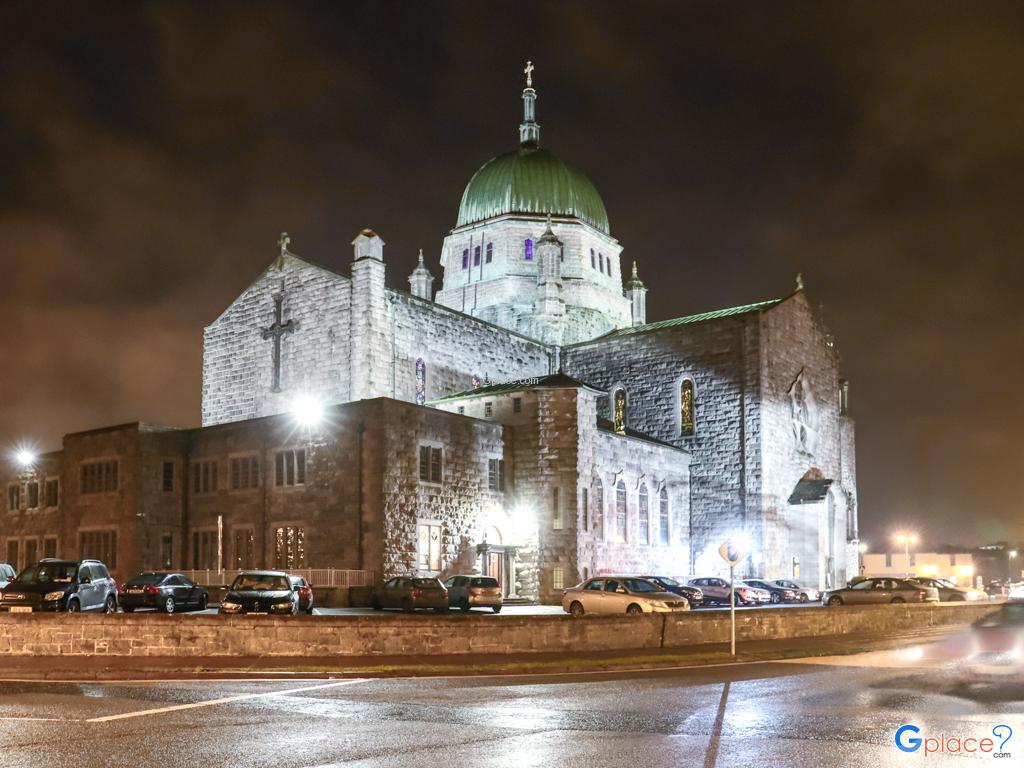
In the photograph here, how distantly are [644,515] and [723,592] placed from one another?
8677 millimetres

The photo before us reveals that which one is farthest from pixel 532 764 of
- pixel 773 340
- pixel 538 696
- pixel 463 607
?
pixel 773 340

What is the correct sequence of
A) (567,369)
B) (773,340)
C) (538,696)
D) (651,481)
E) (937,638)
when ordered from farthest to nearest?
(567,369), (773,340), (651,481), (937,638), (538,696)

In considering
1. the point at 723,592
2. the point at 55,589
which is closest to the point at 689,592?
the point at 723,592

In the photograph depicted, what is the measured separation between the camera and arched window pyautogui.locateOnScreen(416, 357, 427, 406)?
48.3 meters

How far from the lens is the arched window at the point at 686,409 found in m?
52.3

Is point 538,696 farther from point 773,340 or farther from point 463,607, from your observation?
point 773,340

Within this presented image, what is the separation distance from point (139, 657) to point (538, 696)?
310 inches

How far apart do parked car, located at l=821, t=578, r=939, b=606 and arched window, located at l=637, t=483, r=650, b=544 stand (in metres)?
9.77

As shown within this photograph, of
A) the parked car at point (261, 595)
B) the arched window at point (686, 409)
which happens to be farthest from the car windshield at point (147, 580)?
the arched window at point (686, 409)

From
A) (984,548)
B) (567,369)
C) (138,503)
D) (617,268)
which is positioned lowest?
(984,548)

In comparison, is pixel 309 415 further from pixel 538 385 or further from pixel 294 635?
pixel 294 635

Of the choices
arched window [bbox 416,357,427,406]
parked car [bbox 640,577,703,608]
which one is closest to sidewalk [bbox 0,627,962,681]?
parked car [bbox 640,577,703,608]

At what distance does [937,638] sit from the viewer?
2683 centimetres

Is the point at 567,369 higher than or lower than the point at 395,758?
higher
